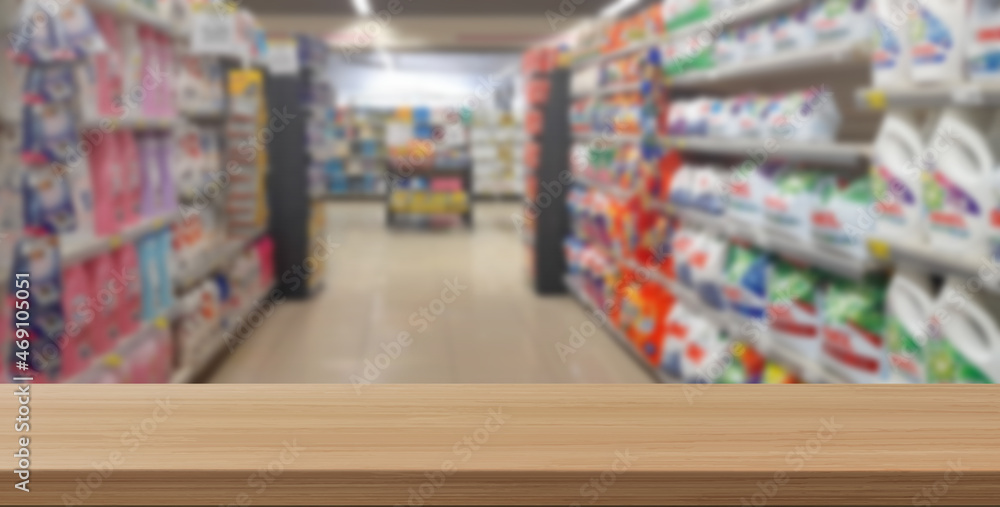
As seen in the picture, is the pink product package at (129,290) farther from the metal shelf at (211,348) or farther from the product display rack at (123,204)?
the metal shelf at (211,348)

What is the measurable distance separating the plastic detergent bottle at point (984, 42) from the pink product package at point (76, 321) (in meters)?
2.39

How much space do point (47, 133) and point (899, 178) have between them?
2214 millimetres

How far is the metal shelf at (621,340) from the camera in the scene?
172 inches

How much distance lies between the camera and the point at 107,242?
10.1ft

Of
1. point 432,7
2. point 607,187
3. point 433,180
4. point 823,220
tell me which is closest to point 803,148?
point 823,220

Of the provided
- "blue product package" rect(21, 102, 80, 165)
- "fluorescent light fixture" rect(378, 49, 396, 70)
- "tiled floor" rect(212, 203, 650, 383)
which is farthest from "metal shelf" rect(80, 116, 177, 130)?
"fluorescent light fixture" rect(378, 49, 396, 70)

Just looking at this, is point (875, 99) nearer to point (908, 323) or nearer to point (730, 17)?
point (908, 323)

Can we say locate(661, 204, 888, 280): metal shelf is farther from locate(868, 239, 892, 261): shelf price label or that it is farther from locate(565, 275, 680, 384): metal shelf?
locate(565, 275, 680, 384): metal shelf

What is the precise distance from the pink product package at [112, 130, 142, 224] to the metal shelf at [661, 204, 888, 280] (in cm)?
215

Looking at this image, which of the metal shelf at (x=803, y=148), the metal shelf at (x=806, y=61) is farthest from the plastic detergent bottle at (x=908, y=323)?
the metal shelf at (x=806, y=61)

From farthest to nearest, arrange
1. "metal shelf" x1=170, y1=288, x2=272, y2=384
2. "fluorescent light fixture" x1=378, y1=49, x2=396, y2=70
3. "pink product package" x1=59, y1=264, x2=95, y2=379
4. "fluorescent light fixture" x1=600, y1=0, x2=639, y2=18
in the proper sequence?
1. "fluorescent light fixture" x1=378, y1=49, x2=396, y2=70
2. "fluorescent light fixture" x1=600, y1=0, x2=639, y2=18
3. "metal shelf" x1=170, y1=288, x2=272, y2=384
4. "pink product package" x1=59, y1=264, x2=95, y2=379

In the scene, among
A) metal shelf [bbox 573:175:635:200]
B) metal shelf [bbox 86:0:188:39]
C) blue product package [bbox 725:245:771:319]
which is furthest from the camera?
metal shelf [bbox 573:175:635:200]

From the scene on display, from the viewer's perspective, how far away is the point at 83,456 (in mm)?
711

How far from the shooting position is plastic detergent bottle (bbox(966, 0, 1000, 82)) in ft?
6.58
